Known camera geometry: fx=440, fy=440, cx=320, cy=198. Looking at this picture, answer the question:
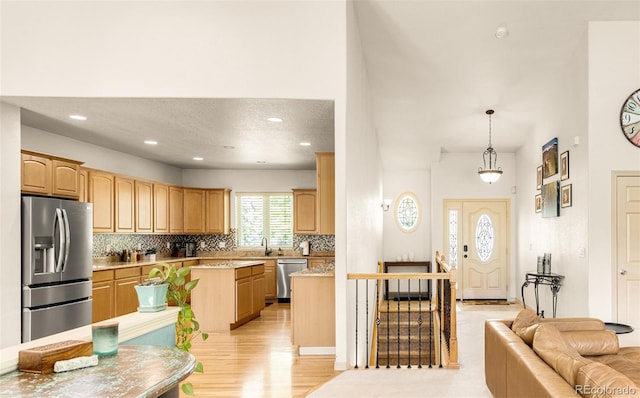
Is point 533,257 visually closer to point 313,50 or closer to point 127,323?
point 313,50

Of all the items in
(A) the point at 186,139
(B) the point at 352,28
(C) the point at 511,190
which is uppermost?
(B) the point at 352,28

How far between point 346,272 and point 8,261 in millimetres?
3209

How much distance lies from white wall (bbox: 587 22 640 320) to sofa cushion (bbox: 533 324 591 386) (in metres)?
2.78

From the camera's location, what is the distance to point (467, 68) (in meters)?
5.94

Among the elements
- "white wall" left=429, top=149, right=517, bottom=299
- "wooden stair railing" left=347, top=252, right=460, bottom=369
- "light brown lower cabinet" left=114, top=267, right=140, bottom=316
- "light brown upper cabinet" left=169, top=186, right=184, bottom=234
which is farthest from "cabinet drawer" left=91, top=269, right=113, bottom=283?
"white wall" left=429, top=149, right=517, bottom=299

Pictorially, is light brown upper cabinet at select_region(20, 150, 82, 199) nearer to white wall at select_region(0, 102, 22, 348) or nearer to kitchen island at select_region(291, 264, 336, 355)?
white wall at select_region(0, 102, 22, 348)

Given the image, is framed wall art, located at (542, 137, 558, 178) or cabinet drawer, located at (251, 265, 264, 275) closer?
framed wall art, located at (542, 137, 558, 178)

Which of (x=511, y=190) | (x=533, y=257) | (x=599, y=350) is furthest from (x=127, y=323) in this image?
(x=511, y=190)

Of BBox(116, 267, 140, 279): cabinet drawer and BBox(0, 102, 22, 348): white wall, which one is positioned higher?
BBox(0, 102, 22, 348): white wall

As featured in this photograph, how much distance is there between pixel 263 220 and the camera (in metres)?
9.24

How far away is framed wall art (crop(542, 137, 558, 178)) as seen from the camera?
6.39 m

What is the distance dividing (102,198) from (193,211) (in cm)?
250

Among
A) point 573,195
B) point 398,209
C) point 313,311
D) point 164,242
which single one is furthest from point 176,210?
point 573,195

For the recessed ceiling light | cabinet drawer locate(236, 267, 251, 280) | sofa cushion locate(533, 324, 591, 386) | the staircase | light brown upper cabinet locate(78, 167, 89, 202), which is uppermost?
the recessed ceiling light
